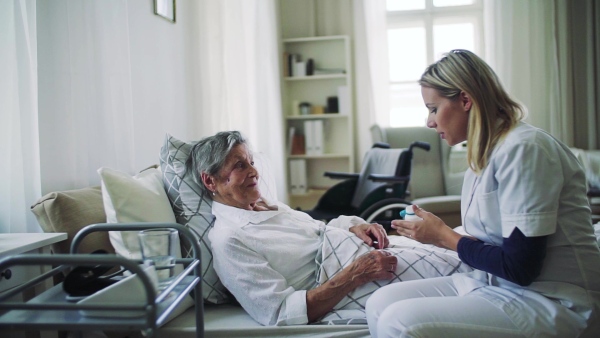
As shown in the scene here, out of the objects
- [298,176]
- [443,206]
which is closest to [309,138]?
[298,176]

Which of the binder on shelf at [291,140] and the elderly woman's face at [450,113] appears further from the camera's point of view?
the binder on shelf at [291,140]

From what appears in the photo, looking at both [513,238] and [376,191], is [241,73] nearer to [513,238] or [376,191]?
[376,191]

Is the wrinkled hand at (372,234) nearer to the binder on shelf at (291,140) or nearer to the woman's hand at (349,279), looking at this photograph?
the woman's hand at (349,279)

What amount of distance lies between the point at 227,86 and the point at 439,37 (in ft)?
8.01

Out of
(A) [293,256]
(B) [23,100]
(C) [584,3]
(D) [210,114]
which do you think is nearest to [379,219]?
(D) [210,114]

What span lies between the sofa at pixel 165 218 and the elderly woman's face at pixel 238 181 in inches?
3.6

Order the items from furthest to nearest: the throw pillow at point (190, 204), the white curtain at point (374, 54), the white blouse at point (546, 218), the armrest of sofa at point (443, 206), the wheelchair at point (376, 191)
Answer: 1. the white curtain at point (374, 54)
2. the armrest of sofa at point (443, 206)
3. the wheelchair at point (376, 191)
4. the throw pillow at point (190, 204)
5. the white blouse at point (546, 218)

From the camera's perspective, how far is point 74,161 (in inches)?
68.6

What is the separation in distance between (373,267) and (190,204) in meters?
0.66

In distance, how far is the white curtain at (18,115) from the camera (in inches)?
55.7

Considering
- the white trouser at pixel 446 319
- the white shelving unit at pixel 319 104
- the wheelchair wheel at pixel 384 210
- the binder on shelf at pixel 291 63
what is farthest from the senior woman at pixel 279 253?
the binder on shelf at pixel 291 63

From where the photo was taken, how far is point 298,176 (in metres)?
4.81

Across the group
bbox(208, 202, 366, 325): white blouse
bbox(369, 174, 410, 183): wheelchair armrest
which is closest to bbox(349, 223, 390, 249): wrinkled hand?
bbox(208, 202, 366, 325): white blouse

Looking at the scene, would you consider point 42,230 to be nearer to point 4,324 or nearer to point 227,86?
point 4,324
